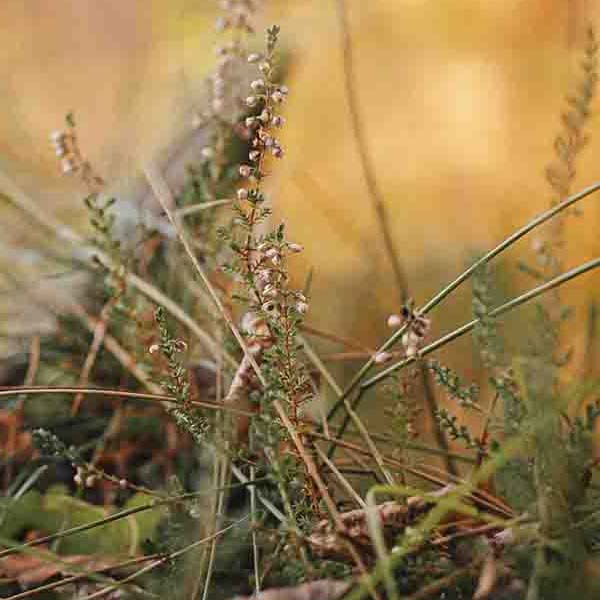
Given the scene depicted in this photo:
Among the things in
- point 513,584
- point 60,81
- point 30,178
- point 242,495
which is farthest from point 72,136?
point 60,81

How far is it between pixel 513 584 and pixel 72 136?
36 centimetres

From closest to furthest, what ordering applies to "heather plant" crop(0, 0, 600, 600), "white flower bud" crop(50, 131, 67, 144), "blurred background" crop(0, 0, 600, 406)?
"heather plant" crop(0, 0, 600, 600), "white flower bud" crop(50, 131, 67, 144), "blurred background" crop(0, 0, 600, 406)

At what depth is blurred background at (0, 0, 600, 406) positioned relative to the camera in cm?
82

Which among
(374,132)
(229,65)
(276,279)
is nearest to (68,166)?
(229,65)

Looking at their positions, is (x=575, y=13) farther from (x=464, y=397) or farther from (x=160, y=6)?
(x=160, y=6)

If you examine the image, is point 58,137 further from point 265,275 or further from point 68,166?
point 265,275

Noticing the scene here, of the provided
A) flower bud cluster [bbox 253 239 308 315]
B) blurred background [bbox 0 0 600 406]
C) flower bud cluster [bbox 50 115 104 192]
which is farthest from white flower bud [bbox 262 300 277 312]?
blurred background [bbox 0 0 600 406]

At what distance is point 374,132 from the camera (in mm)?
974

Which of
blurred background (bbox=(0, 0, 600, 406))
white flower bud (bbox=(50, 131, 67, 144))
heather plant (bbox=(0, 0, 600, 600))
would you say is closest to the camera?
heather plant (bbox=(0, 0, 600, 600))

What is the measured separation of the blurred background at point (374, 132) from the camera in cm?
82

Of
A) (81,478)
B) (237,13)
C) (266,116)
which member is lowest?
(81,478)

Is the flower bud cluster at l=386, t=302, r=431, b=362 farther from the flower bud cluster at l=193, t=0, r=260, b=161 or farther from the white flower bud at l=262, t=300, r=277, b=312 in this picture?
the flower bud cluster at l=193, t=0, r=260, b=161

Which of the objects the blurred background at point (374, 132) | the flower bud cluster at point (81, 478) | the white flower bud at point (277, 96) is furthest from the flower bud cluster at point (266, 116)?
the blurred background at point (374, 132)

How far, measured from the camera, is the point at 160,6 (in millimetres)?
1171
